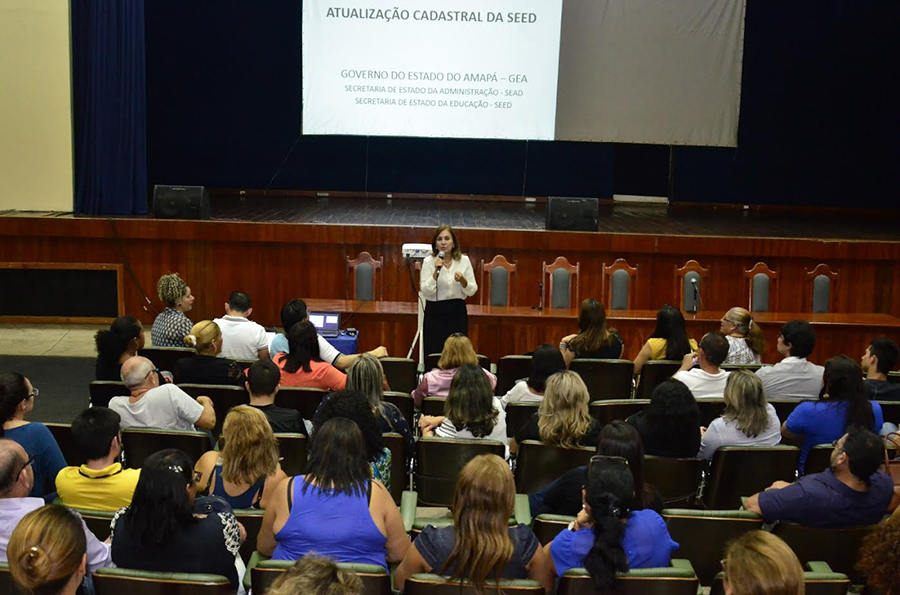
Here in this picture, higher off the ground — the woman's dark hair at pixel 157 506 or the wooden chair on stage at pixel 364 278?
the wooden chair on stage at pixel 364 278

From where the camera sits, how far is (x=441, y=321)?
6.77 metres

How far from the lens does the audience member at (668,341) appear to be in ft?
18.4

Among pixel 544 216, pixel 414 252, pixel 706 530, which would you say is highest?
pixel 544 216

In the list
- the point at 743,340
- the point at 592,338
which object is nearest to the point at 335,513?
the point at 592,338

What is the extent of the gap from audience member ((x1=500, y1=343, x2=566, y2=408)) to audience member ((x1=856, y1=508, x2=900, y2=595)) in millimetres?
1958

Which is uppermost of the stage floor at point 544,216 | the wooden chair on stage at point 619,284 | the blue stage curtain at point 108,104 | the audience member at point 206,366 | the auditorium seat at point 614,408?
the blue stage curtain at point 108,104

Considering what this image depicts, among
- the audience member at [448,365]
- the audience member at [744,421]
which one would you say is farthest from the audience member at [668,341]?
the audience member at [744,421]

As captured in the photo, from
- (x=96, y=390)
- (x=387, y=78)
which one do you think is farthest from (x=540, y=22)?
(x=96, y=390)

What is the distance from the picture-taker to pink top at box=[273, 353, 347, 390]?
15.9 feet

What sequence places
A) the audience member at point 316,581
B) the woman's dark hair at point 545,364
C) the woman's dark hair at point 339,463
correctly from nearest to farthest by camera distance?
the audience member at point 316,581 < the woman's dark hair at point 339,463 < the woman's dark hair at point 545,364

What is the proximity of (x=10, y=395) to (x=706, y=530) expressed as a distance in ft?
8.67

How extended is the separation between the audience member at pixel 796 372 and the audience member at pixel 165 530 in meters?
3.23

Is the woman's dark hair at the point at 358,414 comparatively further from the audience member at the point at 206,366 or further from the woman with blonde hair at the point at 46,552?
the audience member at the point at 206,366

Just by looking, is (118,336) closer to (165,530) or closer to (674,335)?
(165,530)
